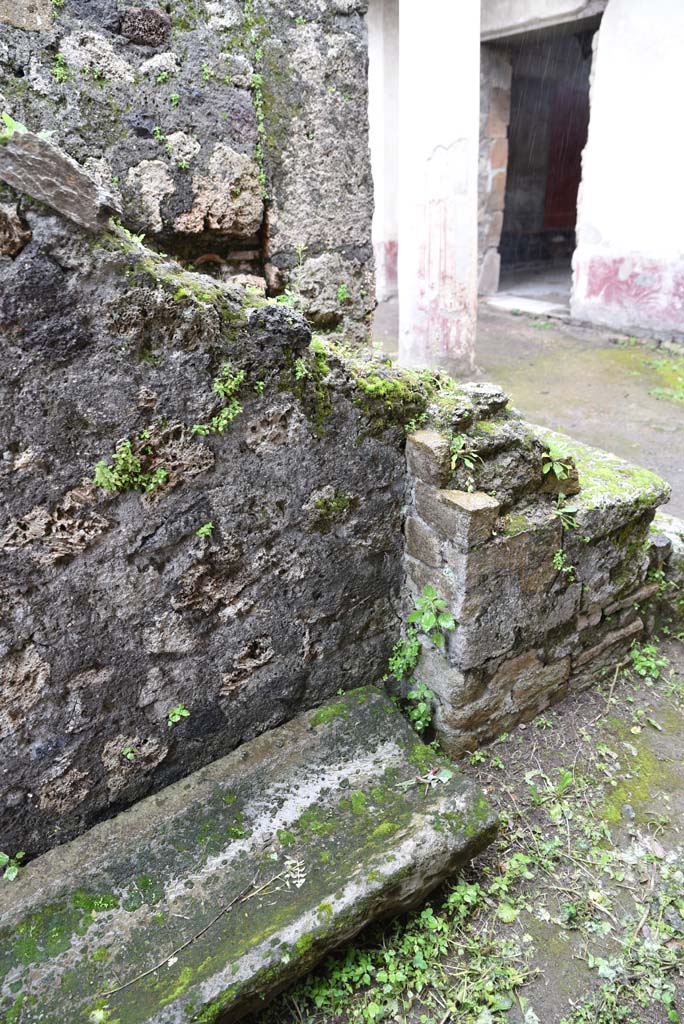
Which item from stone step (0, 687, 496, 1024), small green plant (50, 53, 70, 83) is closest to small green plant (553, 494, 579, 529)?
stone step (0, 687, 496, 1024)

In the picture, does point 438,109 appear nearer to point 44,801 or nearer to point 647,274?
point 647,274

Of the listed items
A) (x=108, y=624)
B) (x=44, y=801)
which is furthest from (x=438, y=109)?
(x=44, y=801)

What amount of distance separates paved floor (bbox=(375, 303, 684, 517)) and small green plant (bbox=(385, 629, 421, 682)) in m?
2.43

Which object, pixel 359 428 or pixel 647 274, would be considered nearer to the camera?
pixel 359 428

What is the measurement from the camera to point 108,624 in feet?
5.95

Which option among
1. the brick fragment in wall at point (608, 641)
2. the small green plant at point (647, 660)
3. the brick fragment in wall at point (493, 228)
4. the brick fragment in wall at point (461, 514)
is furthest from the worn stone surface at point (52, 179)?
the brick fragment in wall at point (493, 228)

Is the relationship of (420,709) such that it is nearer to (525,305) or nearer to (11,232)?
(11,232)

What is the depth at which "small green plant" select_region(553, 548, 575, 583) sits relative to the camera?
7.84ft

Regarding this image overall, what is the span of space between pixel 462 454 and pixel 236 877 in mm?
1379

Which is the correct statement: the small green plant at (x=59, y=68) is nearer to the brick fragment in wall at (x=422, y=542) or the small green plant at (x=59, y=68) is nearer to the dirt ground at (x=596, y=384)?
the brick fragment in wall at (x=422, y=542)

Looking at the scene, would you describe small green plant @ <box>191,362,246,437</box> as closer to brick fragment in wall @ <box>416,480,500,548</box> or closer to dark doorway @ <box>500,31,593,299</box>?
brick fragment in wall @ <box>416,480,500,548</box>

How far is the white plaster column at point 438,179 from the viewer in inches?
213

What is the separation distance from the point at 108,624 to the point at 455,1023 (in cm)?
135

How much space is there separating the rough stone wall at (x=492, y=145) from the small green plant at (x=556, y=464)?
7.37 meters
